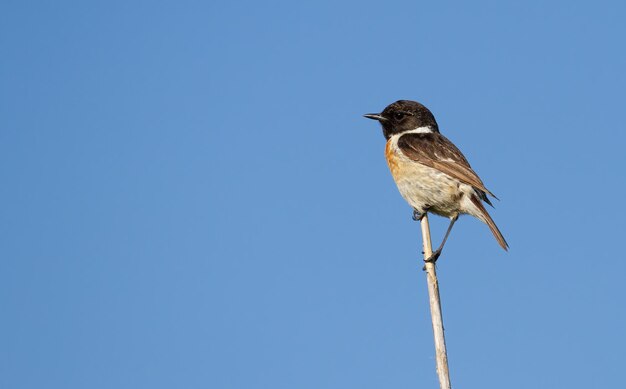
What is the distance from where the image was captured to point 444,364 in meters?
5.77

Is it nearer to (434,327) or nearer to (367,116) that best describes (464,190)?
(367,116)

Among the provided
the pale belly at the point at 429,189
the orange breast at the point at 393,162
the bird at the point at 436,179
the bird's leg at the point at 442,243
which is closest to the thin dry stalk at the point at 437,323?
the bird's leg at the point at 442,243

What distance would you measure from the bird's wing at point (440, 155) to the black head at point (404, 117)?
403 mm

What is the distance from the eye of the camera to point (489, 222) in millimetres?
8500

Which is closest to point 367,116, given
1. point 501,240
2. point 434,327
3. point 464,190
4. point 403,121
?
point 403,121

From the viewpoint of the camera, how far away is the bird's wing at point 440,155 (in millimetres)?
8891

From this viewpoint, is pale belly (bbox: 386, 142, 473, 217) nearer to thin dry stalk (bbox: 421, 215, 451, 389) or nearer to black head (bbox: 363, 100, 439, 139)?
black head (bbox: 363, 100, 439, 139)

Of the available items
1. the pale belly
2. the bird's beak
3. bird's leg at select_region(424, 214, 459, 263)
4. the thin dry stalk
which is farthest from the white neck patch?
the thin dry stalk

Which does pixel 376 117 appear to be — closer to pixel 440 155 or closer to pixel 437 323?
pixel 440 155

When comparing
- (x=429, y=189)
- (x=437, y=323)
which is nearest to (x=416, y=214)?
(x=429, y=189)

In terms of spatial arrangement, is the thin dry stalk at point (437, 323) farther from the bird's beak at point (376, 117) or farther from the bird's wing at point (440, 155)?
the bird's beak at point (376, 117)

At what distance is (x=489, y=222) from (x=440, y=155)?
113 cm

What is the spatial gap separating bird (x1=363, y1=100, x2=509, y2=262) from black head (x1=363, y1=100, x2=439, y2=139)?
1.02 ft

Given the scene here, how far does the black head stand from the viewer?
33.7 ft
